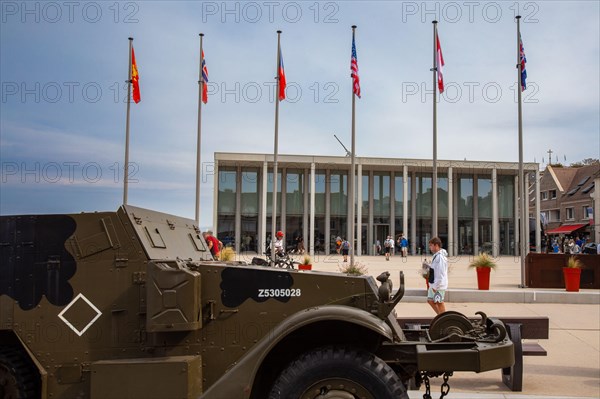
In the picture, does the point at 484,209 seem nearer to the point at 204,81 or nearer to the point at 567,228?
the point at 567,228

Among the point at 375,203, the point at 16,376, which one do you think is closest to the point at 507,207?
the point at 375,203

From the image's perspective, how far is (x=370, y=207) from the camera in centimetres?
4662

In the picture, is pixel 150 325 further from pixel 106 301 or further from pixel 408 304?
pixel 408 304

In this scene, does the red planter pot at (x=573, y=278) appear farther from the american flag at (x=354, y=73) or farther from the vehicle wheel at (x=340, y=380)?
the vehicle wheel at (x=340, y=380)

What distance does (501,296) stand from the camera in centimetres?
1483

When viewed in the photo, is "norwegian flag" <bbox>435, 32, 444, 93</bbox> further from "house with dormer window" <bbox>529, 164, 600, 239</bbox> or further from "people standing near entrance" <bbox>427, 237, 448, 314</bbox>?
"house with dormer window" <bbox>529, 164, 600, 239</bbox>

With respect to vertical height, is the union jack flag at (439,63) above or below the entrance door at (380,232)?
above

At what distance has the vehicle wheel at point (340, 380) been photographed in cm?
412

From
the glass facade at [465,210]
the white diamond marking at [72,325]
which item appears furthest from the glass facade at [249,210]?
the white diamond marking at [72,325]

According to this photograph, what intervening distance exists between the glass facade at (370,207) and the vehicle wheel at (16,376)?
39.5 metres

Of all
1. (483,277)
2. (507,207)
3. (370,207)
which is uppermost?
(507,207)

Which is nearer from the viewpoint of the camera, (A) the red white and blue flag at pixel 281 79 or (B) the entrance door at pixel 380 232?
(A) the red white and blue flag at pixel 281 79

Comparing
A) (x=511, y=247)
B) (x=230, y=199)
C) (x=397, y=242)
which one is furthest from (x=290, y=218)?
(x=511, y=247)

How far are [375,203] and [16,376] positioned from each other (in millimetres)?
43251
